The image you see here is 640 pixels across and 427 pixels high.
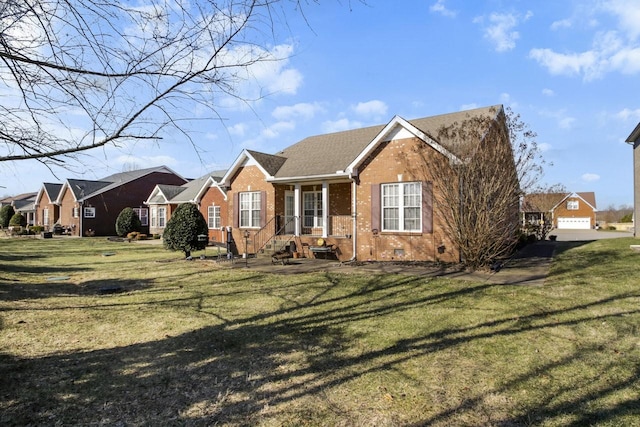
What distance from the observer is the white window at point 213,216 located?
26688 millimetres

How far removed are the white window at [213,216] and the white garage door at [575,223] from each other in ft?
183

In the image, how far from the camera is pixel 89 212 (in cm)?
3881

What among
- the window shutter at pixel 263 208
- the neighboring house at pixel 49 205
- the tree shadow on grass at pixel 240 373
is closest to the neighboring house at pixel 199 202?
the window shutter at pixel 263 208

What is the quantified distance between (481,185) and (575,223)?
5998 cm

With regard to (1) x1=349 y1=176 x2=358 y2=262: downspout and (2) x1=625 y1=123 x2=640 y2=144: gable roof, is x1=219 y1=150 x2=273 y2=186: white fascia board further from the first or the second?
(2) x1=625 y1=123 x2=640 y2=144: gable roof

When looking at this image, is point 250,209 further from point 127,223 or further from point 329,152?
point 127,223

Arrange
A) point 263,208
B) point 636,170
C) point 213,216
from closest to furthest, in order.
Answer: point 263,208
point 636,170
point 213,216

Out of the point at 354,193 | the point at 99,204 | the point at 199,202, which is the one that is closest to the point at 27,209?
the point at 99,204

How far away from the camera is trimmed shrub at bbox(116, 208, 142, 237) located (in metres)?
34.4

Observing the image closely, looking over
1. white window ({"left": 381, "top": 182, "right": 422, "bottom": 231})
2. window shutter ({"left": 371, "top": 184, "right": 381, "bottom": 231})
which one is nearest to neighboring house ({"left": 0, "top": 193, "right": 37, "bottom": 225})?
window shutter ({"left": 371, "top": 184, "right": 381, "bottom": 231})

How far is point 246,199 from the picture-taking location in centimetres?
1875

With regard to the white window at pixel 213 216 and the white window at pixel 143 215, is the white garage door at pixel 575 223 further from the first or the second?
the white window at pixel 143 215

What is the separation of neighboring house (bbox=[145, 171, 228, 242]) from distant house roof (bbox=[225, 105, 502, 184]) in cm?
486

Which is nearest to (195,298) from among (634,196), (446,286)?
(446,286)
